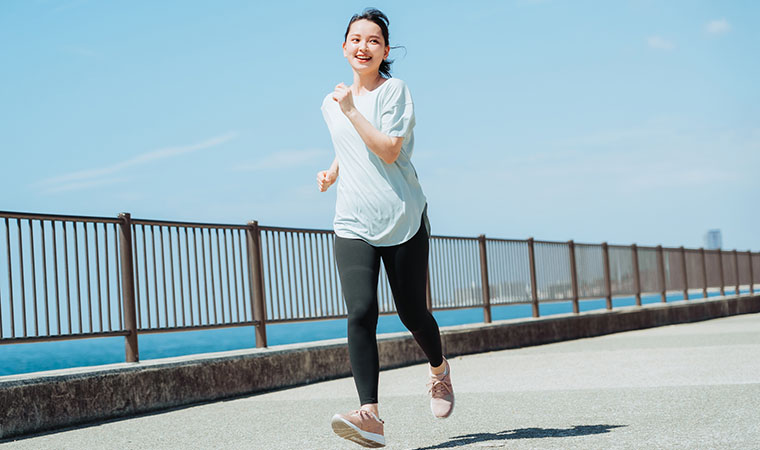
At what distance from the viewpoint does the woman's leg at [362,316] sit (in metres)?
4.08

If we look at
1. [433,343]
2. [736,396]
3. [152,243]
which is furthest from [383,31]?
[152,243]

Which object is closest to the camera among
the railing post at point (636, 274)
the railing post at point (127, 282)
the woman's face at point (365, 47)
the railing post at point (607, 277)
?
the woman's face at point (365, 47)

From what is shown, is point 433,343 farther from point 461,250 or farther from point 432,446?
point 461,250

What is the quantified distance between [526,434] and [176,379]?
3997mm

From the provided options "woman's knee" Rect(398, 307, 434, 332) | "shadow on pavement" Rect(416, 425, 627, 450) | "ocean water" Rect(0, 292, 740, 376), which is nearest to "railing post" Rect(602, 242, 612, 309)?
"ocean water" Rect(0, 292, 740, 376)

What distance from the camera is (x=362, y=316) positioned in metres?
4.09

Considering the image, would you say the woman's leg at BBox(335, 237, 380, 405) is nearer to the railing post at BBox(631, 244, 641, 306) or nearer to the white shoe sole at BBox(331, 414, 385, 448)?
the white shoe sole at BBox(331, 414, 385, 448)

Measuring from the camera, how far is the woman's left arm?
4.05m

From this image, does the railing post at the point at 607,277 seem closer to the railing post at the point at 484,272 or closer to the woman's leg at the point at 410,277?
the railing post at the point at 484,272

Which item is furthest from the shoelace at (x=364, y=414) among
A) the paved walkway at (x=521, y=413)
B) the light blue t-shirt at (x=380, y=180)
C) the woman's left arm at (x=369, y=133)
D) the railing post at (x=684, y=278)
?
the railing post at (x=684, y=278)

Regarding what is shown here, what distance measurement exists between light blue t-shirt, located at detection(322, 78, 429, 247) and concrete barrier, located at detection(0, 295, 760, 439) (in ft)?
11.5

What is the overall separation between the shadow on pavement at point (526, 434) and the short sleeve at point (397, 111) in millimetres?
1529

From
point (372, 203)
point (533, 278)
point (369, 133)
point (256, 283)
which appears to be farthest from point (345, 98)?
point (533, 278)

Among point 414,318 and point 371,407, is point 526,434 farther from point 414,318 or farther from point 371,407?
point 371,407
